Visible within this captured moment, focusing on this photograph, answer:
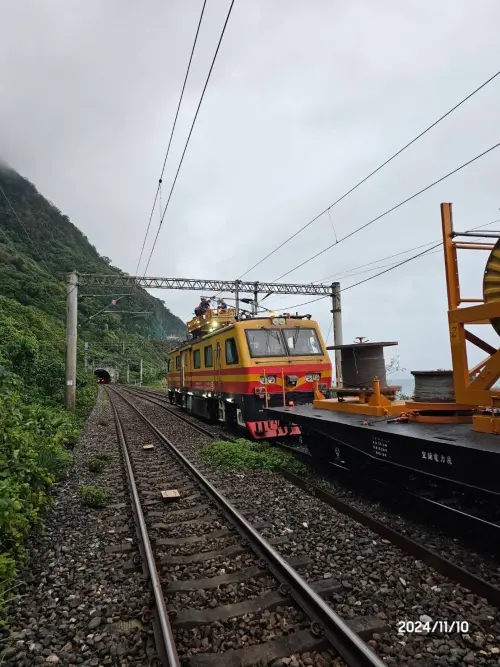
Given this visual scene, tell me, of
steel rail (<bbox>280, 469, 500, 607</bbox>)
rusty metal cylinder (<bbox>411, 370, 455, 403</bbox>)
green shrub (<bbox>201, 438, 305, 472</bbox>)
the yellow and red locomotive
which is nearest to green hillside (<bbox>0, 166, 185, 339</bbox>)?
the yellow and red locomotive

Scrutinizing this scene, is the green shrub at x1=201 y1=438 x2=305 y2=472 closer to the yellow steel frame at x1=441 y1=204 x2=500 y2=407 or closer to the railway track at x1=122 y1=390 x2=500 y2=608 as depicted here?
the railway track at x1=122 y1=390 x2=500 y2=608

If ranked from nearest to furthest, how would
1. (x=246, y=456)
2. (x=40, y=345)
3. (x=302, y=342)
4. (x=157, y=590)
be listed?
(x=157, y=590) → (x=246, y=456) → (x=302, y=342) → (x=40, y=345)

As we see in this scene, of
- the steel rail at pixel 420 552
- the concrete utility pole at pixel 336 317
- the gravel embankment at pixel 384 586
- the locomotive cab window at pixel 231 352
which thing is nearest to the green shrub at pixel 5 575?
the gravel embankment at pixel 384 586

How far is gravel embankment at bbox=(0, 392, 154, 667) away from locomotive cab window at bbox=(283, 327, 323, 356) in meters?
6.34

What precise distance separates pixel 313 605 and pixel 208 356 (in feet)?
34.7

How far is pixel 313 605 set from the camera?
3.13m

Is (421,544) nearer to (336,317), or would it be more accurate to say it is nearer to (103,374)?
(336,317)

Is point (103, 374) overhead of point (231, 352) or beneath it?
beneath

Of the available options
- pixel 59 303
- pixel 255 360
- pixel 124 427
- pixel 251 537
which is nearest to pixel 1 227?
pixel 59 303

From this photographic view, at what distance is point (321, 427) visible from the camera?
21.2ft

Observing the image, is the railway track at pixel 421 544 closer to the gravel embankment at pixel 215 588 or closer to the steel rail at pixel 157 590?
the gravel embankment at pixel 215 588

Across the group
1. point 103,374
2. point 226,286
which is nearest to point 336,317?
point 226,286

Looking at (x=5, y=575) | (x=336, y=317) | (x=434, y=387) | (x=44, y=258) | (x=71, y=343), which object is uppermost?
(x=44, y=258)

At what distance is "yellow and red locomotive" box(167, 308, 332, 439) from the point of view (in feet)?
32.8
